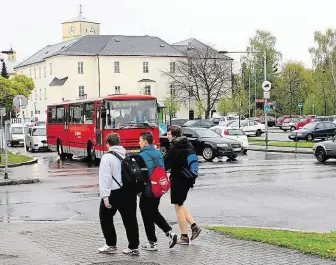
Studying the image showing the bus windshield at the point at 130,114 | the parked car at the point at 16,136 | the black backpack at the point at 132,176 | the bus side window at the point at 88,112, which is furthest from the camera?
the parked car at the point at 16,136

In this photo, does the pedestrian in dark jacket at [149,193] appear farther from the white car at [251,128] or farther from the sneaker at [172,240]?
the white car at [251,128]

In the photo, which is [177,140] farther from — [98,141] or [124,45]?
[124,45]

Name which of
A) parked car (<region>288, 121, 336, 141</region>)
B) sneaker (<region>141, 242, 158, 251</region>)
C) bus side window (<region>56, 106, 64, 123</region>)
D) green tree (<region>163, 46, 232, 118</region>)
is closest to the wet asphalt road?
sneaker (<region>141, 242, 158, 251</region>)

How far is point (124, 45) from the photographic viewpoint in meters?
112

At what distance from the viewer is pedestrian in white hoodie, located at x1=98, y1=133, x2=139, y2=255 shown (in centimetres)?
932

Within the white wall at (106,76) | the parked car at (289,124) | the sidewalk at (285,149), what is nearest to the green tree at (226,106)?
the parked car at (289,124)

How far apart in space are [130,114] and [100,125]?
1.43 metres

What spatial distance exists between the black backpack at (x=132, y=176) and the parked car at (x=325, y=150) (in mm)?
20458

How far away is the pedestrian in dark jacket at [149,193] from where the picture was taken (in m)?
9.58

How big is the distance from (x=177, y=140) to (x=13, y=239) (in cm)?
325

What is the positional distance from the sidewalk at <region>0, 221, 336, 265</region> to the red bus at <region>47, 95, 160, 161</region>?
1708cm

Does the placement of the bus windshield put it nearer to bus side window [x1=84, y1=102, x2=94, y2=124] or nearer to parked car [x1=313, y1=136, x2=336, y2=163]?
bus side window [x1=84, y1=102, x2=94, y2=124]

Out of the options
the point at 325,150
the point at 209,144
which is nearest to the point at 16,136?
the point at 209,144

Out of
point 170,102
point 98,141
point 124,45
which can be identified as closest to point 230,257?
point 98,141
